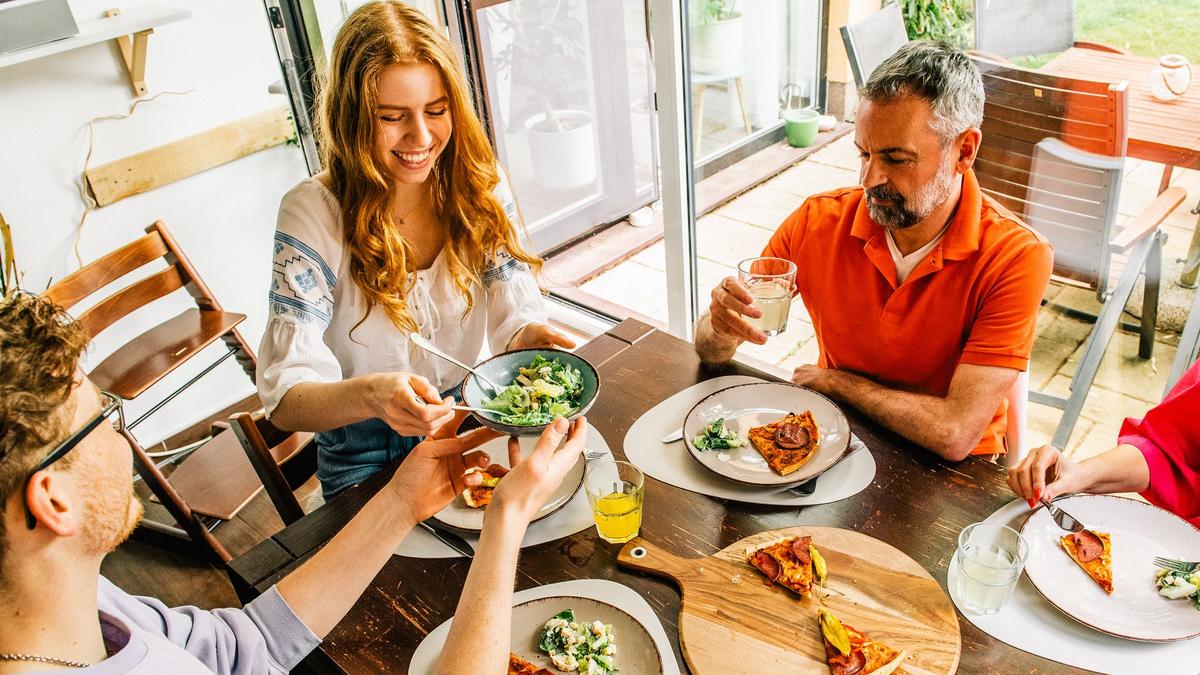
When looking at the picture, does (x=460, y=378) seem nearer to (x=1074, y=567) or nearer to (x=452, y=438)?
(x=452, y=438)

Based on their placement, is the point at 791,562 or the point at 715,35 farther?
the point at 715,35

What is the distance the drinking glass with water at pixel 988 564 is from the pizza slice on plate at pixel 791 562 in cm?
20

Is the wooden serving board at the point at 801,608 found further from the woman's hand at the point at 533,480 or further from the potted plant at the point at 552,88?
the potted plant at the point at 552,88

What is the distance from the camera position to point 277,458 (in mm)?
2117

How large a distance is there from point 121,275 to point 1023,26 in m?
2.69

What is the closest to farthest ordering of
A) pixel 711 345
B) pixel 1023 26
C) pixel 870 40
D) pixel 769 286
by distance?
pixel 769 286 < pixel 711 345 < pixel 1023 26 < pixel 870 40

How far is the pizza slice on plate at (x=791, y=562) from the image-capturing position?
1.24 m

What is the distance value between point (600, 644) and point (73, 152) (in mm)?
2671

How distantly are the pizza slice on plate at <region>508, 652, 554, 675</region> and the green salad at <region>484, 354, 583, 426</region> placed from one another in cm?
38

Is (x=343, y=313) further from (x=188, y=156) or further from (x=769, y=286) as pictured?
(x=188, y=156)

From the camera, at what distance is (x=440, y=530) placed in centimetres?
146

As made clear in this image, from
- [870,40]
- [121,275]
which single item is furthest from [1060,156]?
[121,275]

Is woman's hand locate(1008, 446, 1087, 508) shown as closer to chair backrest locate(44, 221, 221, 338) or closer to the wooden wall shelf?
chair backrest locate(44, 221, 221, 338)

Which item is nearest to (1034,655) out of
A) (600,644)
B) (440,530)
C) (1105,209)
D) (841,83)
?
(600,644)
